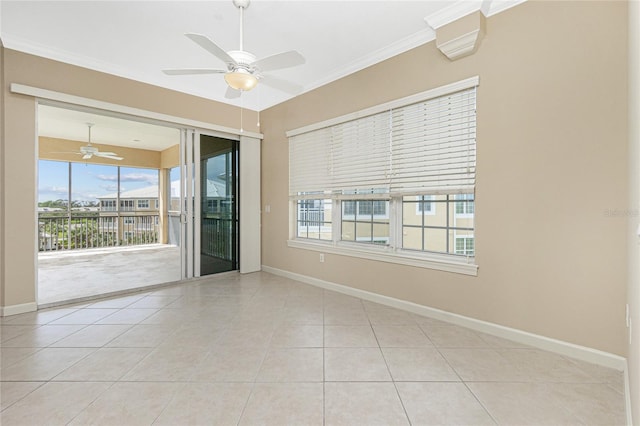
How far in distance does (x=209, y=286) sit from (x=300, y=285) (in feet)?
4.34

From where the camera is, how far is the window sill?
2697mm

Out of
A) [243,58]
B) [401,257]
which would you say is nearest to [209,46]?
[243,58]

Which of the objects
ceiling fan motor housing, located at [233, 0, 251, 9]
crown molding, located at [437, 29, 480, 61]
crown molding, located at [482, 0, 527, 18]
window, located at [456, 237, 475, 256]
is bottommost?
window, located at [456, 237, 475, 256]

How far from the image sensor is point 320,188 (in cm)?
406

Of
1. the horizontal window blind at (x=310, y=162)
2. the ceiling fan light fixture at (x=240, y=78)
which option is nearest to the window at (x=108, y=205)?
the horizontal window blind at (x=310, y=162)

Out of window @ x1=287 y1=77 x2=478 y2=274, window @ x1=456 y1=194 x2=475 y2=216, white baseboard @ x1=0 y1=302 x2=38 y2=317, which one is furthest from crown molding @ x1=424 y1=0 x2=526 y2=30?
white baseboard @ x1=0 y1=302 x2=38 y2=317

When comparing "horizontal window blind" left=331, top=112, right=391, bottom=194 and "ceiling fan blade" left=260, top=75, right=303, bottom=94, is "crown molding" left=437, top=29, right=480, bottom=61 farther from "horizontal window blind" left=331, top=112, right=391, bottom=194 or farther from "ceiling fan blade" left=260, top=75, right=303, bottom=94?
"ceiling fan blade" left=260, top=75, right=303, bottom=94

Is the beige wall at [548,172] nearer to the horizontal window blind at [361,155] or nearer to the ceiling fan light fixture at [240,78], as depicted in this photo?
the horizontal window blind at [361,155]

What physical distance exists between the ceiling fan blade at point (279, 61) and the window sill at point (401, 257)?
7.15ft

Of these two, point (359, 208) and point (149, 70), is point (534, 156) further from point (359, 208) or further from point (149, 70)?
point (149, 70)

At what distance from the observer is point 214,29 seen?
285 cm

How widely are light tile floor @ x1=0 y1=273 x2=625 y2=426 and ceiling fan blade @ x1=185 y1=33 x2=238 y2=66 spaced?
7.62 ft

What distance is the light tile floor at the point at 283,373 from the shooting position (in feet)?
5.12

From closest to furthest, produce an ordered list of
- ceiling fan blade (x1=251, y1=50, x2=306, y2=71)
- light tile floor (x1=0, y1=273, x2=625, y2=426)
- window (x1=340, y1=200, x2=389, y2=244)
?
light tile floor (x1=0, y1=273, x2=625, y2=426) < ceiling fan blade (x1=251, y1=50, x2=306, y2=71) < window (x1=340, y1=200, x2=389, y2=244)
